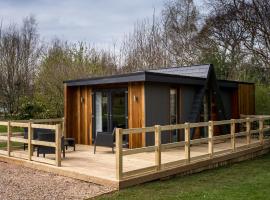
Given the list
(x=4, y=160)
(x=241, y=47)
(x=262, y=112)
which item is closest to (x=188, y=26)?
(x=241, y=47)

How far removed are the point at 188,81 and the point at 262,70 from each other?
948 cm

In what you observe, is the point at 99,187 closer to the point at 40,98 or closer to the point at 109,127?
the point at 109,127

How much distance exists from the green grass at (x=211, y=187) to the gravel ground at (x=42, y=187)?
536 mm

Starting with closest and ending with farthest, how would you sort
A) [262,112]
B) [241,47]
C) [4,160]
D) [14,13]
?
[4,160] < [262,112] < [241,47] < [14,13]

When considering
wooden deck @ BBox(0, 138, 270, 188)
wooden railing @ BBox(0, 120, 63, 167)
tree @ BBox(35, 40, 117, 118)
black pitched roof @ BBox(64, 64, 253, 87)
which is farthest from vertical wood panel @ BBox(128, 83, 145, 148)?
tree @ BBox(35, 40, 117, 118)

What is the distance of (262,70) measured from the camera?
18.9m

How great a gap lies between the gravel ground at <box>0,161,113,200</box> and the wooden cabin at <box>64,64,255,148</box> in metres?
3.58

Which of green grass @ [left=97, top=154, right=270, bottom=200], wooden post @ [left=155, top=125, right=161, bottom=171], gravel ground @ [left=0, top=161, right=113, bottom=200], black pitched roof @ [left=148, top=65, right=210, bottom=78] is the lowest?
green grass @ [left=97, top=154, right=270, bottom=200]

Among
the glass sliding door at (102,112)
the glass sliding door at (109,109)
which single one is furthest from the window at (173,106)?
the glass sliding door at (102,112)

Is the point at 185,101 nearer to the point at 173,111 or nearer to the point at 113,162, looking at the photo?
the point at 173,111

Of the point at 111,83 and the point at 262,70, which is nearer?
the point at 111,83

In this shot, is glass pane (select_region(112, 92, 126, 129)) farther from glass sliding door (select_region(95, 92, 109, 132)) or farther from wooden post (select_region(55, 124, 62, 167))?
wooden post (select_region(55, 124, 62, 167))

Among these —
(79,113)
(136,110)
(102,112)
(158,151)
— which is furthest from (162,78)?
(79,113)

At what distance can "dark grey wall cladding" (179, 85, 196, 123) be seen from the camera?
1151cm
